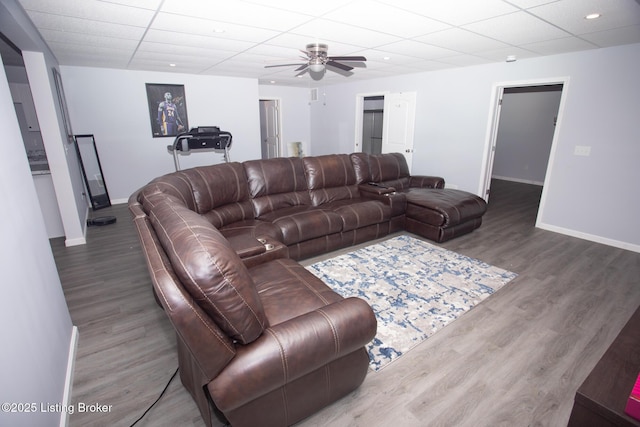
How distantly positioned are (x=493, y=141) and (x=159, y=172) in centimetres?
597

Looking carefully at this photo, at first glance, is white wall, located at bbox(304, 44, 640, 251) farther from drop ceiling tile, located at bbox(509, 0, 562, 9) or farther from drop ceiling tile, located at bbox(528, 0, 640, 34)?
drop ceiling tile, located at bbox(509, 0, 562, 9)

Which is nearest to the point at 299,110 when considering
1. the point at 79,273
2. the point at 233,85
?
the point at 233,85

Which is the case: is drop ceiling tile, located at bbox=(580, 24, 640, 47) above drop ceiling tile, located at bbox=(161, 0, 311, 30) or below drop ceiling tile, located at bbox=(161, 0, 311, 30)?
below

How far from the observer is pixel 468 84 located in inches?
191

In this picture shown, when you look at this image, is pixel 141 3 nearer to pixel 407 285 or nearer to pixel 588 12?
pixel 407 285

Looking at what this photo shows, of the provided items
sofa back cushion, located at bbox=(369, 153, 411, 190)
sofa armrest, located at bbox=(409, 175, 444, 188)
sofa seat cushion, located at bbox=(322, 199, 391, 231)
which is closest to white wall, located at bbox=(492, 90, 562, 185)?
sofa armrest, located at bbox=(409, 175, 444, 188)

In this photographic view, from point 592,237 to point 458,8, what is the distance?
354cm

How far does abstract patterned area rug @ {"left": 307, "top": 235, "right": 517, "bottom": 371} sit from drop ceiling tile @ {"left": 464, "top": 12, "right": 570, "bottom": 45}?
7.64 feet

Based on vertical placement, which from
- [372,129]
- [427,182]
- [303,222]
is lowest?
[303,222]

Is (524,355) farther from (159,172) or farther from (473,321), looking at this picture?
(159,172)

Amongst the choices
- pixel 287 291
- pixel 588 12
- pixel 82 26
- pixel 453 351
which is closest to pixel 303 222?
pixel 287 291

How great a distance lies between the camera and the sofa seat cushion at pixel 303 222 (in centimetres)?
316

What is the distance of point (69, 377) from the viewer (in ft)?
5.78

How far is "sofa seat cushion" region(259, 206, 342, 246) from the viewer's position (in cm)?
316
